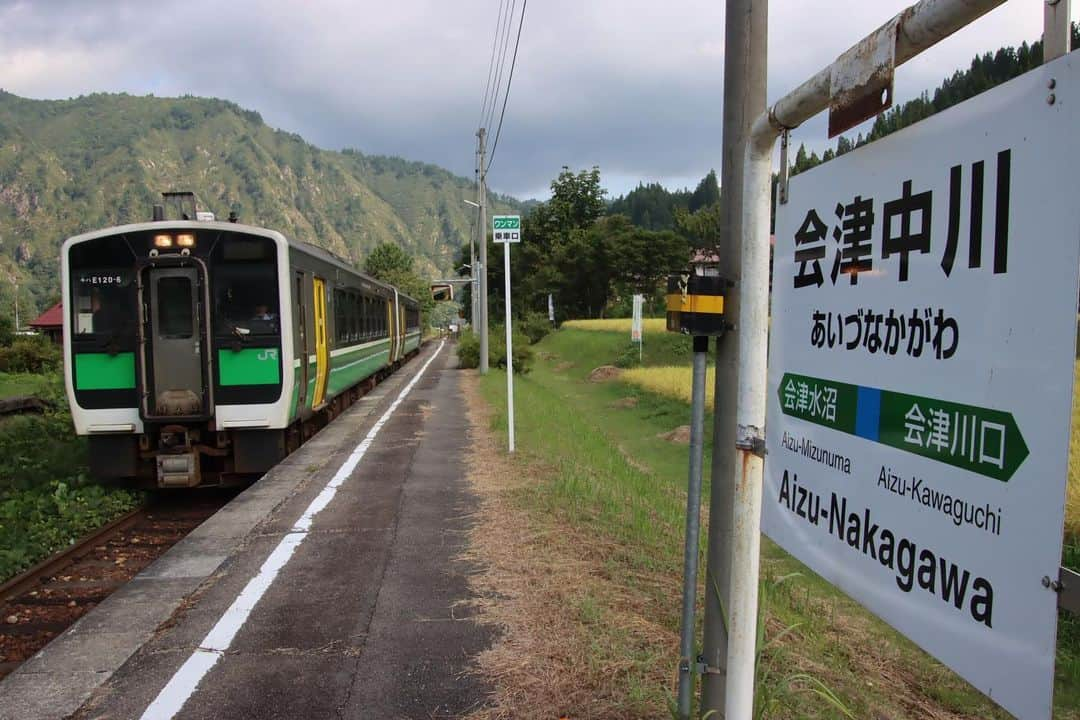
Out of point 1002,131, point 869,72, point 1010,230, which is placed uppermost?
point 869,72

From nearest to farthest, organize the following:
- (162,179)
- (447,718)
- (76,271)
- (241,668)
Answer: (447,718)
(241,668)
(76,271)
(162,179)

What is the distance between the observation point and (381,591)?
5223 millimetres

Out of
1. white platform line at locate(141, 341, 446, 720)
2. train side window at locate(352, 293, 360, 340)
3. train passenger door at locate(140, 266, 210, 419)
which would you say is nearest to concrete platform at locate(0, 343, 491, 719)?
white platform line at locate(141, 341, 446, 720)

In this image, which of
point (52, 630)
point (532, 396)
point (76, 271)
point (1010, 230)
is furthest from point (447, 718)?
point (532, 396)

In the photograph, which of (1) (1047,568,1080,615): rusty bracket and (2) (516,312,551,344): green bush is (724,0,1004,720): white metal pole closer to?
(1) (1047,568,1080,615): rusty bracket

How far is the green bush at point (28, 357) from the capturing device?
3251 centimetres

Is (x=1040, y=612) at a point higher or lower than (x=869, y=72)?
lower

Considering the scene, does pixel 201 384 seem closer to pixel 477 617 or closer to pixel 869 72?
pixel 477 617

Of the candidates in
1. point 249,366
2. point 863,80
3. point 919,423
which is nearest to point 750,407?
point 919,423

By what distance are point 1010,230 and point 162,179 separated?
185695 millimetres

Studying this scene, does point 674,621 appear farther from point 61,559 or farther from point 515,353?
point 515,353

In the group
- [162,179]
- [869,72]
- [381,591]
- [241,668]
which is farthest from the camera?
[162,179]

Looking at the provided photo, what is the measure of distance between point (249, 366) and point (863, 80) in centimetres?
799

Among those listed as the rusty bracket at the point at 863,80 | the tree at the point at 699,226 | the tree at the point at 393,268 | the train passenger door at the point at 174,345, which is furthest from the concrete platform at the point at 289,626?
the tree at the point at 393,268
